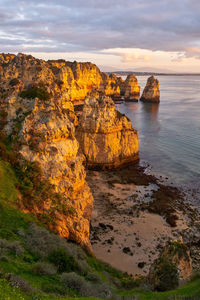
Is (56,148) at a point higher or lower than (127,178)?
higher

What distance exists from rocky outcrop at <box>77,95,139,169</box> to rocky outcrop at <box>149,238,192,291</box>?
95.1 feet

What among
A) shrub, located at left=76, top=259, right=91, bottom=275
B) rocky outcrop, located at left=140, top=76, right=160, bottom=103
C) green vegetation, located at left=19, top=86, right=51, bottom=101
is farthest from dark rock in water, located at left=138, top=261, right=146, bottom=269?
rocky outcrop, located at left=140, top=76, right=160, bottom=103

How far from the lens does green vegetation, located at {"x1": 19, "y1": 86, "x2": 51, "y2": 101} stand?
26.8m

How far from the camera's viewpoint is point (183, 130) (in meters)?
69.6

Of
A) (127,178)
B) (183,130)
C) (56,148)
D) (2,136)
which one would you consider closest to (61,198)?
(56,148)

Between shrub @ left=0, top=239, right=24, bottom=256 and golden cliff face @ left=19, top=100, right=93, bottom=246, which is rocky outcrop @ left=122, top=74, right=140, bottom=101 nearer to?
golden cliff face @ left=19, top=100, right=93, bottom=246

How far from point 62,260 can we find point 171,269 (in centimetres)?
653

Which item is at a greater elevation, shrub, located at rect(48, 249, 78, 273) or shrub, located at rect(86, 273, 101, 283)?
shrub, located at rect(48, 249, 78, 273)

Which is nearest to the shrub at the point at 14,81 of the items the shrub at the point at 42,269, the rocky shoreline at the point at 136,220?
the rocky shoreline at the point at 136,220

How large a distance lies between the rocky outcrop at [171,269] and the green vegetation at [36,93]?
1915cm

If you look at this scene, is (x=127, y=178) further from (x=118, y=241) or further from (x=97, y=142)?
(x=118, y=241)

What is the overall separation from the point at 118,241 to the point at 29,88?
20.1m

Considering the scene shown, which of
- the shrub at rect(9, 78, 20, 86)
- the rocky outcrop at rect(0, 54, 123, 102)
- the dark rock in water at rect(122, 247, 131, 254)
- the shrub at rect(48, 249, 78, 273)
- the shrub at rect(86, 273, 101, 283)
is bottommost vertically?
the dark rock in water at rect(122, 247, 131, 254)

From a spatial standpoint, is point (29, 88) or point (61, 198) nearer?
point (61, 198)
